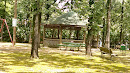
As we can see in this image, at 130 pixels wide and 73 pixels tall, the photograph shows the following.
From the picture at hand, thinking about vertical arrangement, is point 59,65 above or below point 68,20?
below

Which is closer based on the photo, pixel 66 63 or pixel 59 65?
pixel 59 65

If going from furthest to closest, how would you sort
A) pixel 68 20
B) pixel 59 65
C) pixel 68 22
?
A: 1. pixel 68 20
2. pixel 68 22
3. pixel 59 65

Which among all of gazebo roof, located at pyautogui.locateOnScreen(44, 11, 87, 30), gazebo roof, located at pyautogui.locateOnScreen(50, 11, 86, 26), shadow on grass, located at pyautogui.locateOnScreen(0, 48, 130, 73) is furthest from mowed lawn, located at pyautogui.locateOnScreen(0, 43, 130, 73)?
gazebo roof, located at pyautogui.locateOnScreen(50, 11, 86, 26)

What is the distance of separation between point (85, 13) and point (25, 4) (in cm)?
481

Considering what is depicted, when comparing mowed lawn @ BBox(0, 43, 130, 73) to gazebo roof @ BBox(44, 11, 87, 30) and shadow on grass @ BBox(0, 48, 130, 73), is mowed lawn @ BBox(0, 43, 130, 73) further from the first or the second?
gazebo roof @ BBox(44, 11, 87, 30)

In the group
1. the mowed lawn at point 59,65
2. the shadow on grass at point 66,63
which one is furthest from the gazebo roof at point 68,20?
the shadow on grass at point 66,63

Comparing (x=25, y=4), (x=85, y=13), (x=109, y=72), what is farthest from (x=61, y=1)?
(x=109, y=72)

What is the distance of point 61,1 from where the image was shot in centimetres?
2669

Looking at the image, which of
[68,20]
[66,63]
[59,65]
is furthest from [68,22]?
[59,65]

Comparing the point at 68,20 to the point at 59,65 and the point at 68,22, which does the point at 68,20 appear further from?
the point at 59,65

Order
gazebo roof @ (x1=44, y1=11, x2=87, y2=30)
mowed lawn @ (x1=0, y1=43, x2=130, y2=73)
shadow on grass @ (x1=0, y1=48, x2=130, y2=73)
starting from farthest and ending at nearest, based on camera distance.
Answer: gazebo roof @ (x1=44, y1=11, x2=87, y2=30) → shadow on grass @ (x1=0, y1=48, x2=130, y2=73) → mowed lawn @ (x1=0, y1=43, x2=130, y2=73)

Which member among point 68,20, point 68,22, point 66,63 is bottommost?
point 66,63

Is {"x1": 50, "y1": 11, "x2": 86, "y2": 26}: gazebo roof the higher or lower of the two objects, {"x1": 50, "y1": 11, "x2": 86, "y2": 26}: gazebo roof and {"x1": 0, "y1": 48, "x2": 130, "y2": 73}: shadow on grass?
the higher

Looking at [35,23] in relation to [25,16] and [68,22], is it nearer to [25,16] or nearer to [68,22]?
[68,22]
